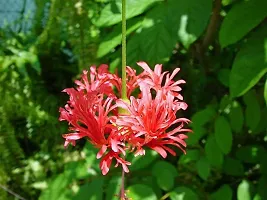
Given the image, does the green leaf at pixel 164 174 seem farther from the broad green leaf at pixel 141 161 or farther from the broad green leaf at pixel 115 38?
the broad green leaf at pixel 115 38

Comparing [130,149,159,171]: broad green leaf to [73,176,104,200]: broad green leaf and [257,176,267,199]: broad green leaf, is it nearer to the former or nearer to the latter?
[73,176,104,200]: broad green leaf

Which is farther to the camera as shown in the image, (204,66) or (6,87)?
(6,87)

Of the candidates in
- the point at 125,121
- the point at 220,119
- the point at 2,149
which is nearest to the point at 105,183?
the point at 220,119

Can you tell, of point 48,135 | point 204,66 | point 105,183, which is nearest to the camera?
point 105,183

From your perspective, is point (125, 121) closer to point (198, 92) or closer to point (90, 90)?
point (90, 90)

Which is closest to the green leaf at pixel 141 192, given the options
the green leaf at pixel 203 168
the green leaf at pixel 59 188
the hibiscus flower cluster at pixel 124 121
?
the green leaf at pixel 203 168

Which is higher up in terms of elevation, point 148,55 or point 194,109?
point 148,55

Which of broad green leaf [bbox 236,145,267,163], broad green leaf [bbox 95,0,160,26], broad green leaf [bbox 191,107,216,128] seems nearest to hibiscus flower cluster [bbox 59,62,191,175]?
broad green leaf [bbox 95,0,160,26]
